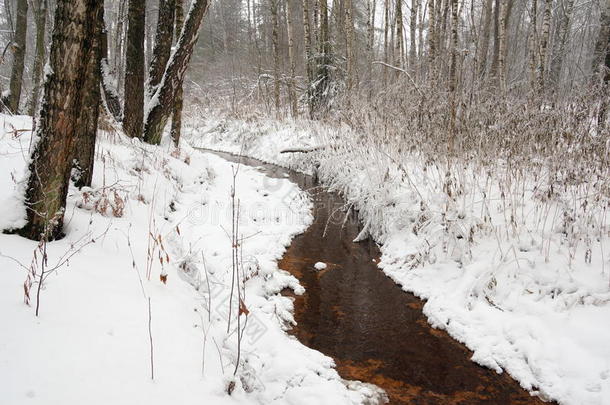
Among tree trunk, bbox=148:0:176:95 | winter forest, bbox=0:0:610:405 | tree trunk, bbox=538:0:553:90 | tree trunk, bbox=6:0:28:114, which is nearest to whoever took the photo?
winter forest, bbox=0:0:610:405

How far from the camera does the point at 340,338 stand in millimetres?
3021

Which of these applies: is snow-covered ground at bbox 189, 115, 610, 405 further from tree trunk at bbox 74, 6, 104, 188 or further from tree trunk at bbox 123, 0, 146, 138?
tree trunk at bbox 123, 0, 146, 138

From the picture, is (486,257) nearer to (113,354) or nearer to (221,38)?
(113,354)

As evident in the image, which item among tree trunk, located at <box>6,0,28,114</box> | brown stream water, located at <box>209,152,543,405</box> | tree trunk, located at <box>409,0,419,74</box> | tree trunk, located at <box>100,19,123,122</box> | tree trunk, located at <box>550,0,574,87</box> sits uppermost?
tree trunk, located at <box>409,0,419,74</box>

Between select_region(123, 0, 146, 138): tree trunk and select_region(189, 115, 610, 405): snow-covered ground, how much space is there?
3.75 m

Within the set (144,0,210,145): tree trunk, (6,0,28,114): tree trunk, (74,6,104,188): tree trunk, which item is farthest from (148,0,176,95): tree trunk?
(6,0,28,114): tree trunk

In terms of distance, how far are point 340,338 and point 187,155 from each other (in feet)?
16.1

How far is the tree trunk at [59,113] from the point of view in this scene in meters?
2.21

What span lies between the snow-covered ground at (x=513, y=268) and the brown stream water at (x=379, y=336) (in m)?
0.14

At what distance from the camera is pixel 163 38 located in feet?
19.4

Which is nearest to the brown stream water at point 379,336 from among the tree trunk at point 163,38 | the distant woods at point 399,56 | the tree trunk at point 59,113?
the tree trunk at point 59,113

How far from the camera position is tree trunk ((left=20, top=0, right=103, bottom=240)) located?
221 cm

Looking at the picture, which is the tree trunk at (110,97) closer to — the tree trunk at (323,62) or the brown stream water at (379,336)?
the brown stream water at (379,336)

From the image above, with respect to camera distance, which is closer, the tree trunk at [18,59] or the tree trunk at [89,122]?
the tree trunk at [89,122]
